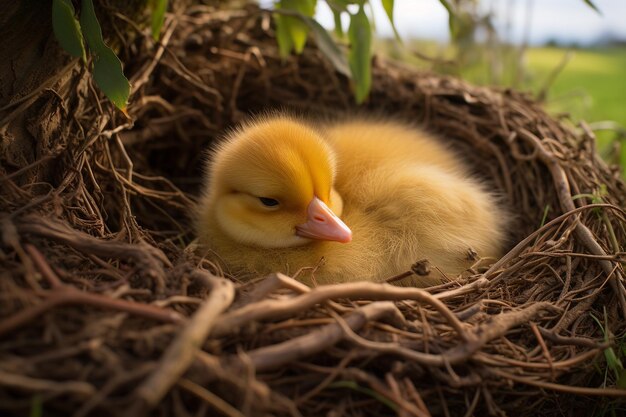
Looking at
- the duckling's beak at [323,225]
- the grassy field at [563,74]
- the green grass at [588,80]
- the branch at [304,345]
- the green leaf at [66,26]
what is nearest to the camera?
the branch at [304,345]

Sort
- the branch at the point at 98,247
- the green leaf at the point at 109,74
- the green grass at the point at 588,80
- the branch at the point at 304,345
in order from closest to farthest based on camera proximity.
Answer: the branch at the point at 304,345 < the branch at the point at 98,247 < the green leaf at the point at 109,74 < the green grass at the point at 588,80

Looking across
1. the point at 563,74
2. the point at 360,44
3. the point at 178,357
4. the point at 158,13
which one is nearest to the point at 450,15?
the point at 360,44

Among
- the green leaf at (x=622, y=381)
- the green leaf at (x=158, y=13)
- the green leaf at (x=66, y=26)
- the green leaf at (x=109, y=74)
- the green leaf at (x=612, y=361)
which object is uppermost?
the green leaf at (x=158, y=13)

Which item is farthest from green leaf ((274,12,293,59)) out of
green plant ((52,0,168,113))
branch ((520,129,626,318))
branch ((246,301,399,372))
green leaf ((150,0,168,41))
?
branch ((246,301,399,372))

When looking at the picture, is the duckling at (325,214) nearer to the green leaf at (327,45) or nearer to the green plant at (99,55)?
the green leaf at (327,45)

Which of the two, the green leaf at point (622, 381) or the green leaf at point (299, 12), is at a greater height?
the green leaf at point (299, 12)

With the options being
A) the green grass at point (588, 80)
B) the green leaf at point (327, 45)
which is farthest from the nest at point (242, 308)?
the green grass at point (588, 80)
